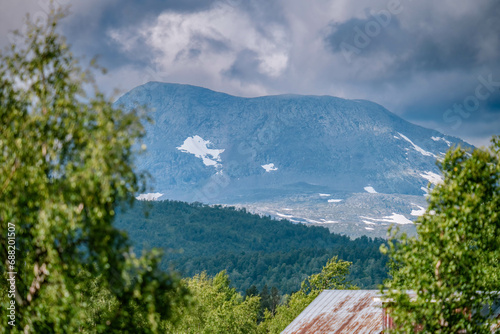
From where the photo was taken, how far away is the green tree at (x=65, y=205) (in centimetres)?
1359

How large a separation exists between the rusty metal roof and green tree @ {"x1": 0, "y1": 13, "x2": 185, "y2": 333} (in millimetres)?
23634

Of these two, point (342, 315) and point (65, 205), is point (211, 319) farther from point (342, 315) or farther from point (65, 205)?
point (65, 205)

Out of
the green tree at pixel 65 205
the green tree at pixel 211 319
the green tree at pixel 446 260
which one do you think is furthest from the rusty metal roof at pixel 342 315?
the green tree at pixel 65 205

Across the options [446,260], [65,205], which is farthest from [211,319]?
[65,205]

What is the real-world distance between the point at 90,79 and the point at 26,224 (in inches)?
173

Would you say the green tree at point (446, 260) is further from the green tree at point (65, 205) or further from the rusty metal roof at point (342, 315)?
the rusty metal roof at point (342, 315)

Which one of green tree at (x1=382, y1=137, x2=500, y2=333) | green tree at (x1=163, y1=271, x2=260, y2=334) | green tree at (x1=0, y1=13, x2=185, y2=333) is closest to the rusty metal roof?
green tree at (x1=163, y1=271, x2=260, y2=334)

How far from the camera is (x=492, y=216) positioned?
19.9 m

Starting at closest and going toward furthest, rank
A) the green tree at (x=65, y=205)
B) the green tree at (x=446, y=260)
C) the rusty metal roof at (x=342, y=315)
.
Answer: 1. the green tree at (x=65, y=205)
2. the green tree at (x=446, y=260)
3. the rusty metal roof at (x=342, y=315)

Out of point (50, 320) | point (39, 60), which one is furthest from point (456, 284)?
point (39, 60)

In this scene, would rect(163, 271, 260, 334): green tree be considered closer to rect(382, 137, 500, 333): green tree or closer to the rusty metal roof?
the rusty metal roof

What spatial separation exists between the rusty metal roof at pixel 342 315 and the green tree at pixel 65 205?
2363 centimetres

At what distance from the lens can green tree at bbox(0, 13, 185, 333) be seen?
1359cm

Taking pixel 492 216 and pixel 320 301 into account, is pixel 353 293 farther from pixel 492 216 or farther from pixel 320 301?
pixel 492 216
